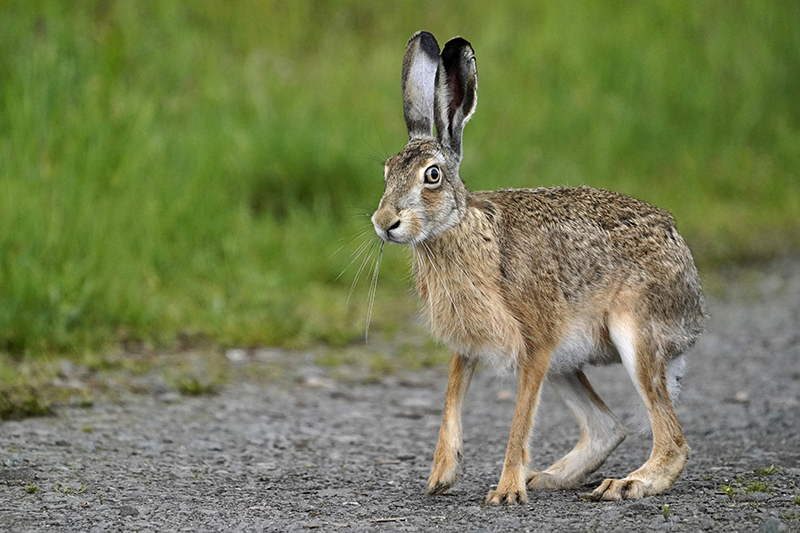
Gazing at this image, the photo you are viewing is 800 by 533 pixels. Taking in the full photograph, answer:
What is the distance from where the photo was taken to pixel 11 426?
5.10 m

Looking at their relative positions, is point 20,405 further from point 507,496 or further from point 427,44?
point 427,44

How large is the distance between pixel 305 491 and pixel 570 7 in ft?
32.7

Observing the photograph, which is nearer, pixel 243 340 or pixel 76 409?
pixel 76 409

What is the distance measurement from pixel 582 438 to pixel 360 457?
3.62 feet

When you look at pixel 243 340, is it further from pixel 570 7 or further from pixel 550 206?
pixel 570 7

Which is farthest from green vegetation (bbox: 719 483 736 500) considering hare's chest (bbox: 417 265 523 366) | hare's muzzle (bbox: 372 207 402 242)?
hare's muzzle (bbox: 372 207 402 242)

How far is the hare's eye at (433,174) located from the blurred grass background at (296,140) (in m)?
3.18

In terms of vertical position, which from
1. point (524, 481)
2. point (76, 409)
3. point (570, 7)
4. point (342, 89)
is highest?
point (570, 7)

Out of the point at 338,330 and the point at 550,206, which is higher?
the point at 550,206

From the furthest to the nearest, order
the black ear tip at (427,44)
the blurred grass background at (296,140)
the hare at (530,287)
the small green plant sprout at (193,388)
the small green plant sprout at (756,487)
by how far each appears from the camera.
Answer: the blurred grass background at (296,140) < the small green plant sprout at (193,388) < the black ear tip at (427,44) < the hare at (530,287) < the small green plant sprout at (756,487)

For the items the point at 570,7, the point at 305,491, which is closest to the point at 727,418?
the point at 305,491

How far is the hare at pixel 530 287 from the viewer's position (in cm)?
429

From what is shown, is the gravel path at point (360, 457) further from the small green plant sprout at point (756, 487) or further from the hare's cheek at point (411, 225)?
the hare's cheek at point (411, 225)

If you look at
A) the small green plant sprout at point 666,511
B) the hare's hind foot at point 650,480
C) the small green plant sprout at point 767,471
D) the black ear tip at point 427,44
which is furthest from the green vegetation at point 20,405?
the small green plant sprout at point 767,471
